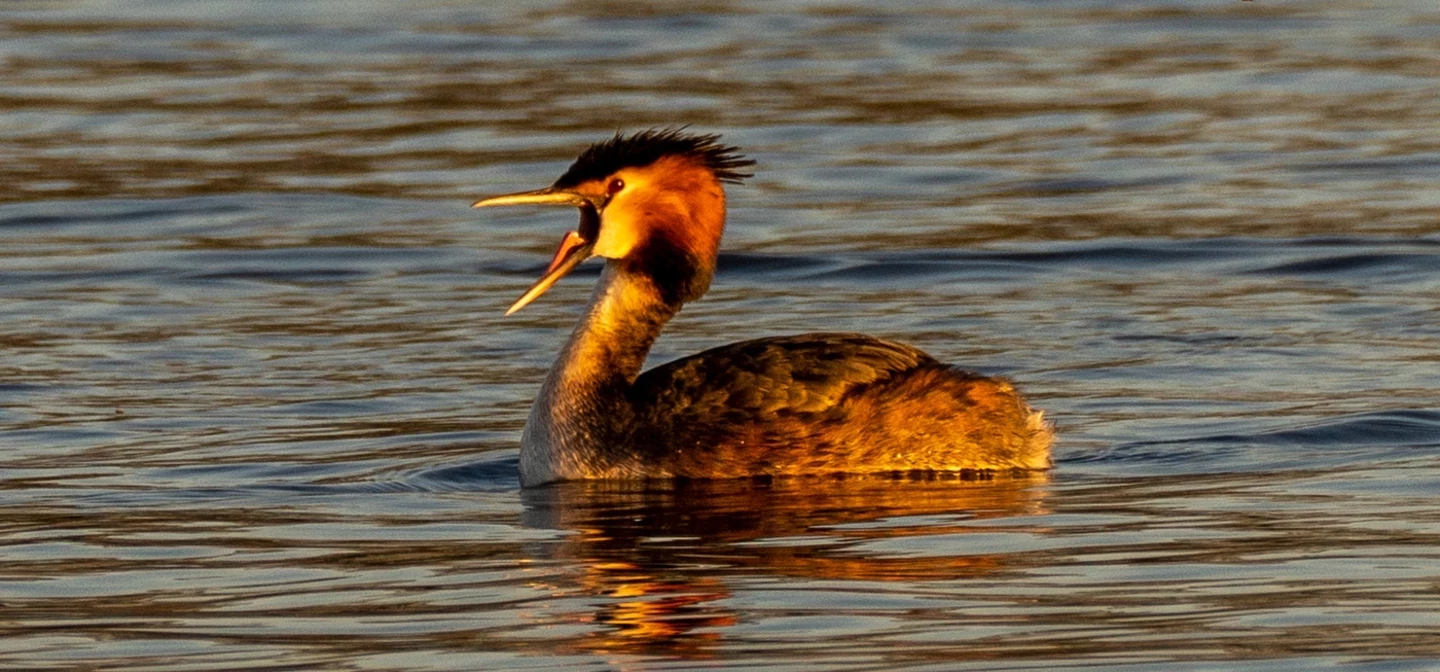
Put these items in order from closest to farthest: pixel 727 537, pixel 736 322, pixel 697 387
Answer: pixel 727 537 < pixel 697 387 < pixel 736 322

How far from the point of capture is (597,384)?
11039mm

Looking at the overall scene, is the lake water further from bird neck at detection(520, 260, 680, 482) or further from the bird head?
the bird head

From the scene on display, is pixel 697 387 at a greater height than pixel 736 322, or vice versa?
pixel 697 387

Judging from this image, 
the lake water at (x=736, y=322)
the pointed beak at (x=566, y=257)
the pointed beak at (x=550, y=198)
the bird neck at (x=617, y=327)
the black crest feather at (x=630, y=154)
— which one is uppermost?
the black crest feather at (x=630, y=154)

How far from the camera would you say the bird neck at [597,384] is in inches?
429

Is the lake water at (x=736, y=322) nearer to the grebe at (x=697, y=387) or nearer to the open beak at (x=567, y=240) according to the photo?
the grebe at (x=697, y=387)

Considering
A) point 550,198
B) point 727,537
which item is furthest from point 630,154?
point 727,537

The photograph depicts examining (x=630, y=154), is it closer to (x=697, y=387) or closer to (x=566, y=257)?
(x=566, y=257)

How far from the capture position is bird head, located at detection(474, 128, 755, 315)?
1105 centimetres

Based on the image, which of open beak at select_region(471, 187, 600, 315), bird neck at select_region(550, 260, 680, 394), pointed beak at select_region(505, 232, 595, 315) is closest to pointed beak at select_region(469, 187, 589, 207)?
open beak at select_region(471, 187, 600, 315)

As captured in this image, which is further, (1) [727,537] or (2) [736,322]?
(2) [736,322]

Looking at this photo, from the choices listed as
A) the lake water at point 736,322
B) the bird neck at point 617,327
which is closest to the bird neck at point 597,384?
the bird neck at point 617,327

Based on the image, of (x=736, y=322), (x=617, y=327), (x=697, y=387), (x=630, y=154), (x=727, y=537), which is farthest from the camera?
(x=736, y=322)

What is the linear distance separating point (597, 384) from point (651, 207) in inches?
26.1
